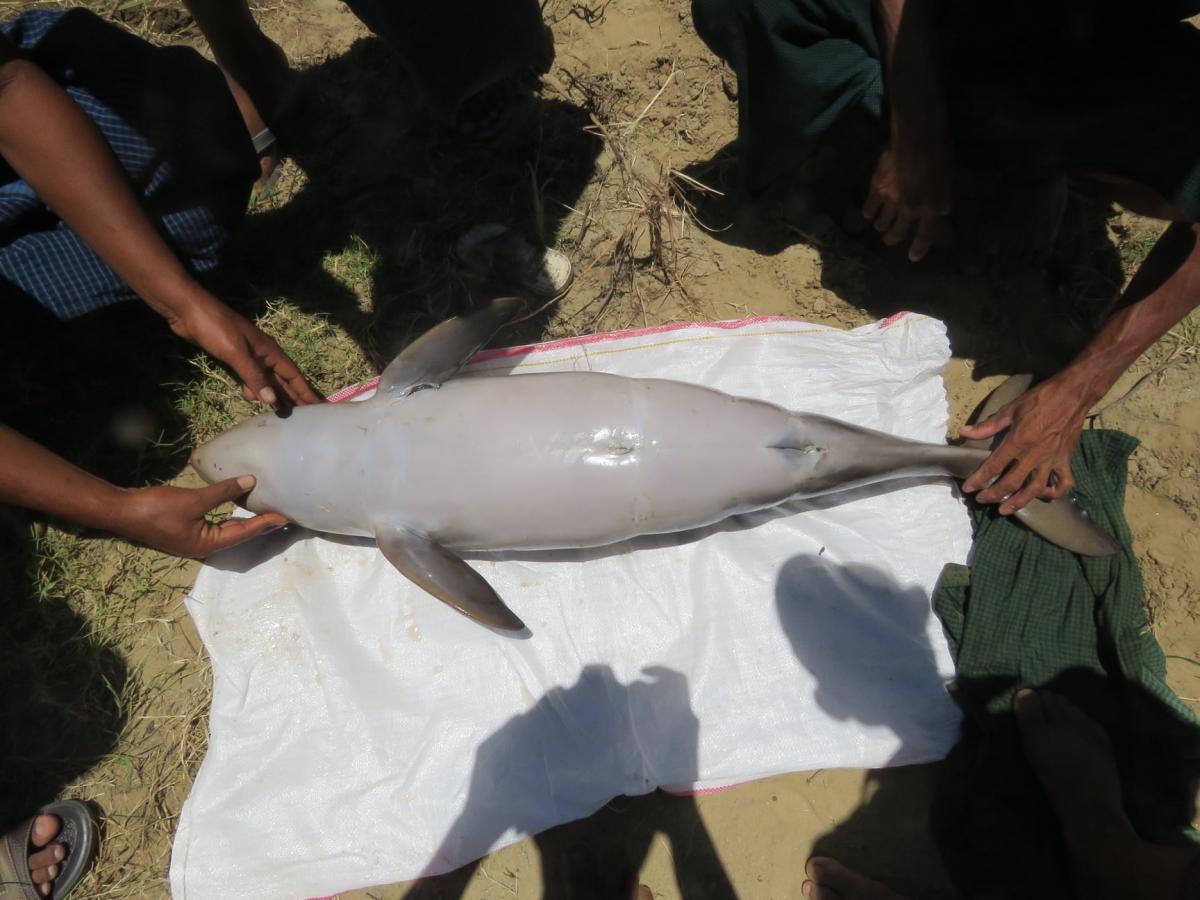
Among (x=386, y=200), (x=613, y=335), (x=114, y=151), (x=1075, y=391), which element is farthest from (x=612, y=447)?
(x=114, y=151)

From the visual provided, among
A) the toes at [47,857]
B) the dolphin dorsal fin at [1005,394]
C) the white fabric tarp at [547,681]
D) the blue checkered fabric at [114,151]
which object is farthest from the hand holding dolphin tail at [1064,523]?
the toes at [47,857]

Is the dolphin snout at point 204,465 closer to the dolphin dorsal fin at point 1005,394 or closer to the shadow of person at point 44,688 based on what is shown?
the shadow of person at point 44,688

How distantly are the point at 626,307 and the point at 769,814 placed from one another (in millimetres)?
2437

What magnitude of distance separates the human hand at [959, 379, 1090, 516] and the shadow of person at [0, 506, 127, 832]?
3903 mm

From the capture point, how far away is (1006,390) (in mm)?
3090

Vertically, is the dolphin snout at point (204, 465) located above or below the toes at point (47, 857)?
above

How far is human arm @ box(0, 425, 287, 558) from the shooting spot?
7.93 feet

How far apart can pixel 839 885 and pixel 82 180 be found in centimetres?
393

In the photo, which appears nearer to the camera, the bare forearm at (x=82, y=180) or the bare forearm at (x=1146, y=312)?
the bare forearm at (x=82, y=180)

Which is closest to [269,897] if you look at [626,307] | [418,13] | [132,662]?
[132,662]

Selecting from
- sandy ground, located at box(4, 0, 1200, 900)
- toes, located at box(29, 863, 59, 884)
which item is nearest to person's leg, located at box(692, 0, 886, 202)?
sandy ground, located at box(4, 0, 1200, 900)

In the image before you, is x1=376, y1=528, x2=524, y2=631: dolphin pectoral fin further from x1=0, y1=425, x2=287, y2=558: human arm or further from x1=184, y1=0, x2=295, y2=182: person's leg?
x1=184, y1=0, x2=295, y2=182: person's leg

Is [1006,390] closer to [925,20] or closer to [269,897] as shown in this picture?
[925,20]

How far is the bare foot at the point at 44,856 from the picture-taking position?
279 centimetres
